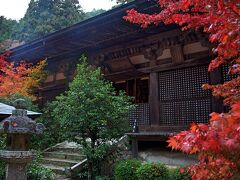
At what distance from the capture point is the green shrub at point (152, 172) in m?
7.53

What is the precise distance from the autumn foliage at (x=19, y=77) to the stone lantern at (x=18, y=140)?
311 inches

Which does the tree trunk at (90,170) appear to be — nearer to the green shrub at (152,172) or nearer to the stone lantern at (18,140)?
the green shrub at (152,172)

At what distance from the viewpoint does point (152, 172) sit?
7.56m

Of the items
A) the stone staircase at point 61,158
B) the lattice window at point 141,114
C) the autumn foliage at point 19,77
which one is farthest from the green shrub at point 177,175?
the autumn foliage at point 19,77

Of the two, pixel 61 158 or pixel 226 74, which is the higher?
pixel 226 74

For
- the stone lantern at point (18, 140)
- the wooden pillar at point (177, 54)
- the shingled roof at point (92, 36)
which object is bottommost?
the stone lantern at point (18, 140)

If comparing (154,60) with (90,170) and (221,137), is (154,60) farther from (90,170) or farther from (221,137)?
(221,137)

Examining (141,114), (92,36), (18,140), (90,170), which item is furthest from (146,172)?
(92,36)

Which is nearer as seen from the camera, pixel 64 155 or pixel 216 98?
pixel 216 98

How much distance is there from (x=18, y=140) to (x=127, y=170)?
3339 millimetres

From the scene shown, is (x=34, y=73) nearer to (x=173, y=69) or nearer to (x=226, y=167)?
(x=173, y=69)

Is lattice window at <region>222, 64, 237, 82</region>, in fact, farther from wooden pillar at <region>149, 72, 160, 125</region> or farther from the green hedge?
the green hedge

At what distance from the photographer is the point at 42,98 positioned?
17766 millimetres

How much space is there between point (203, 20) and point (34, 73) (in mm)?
11761
